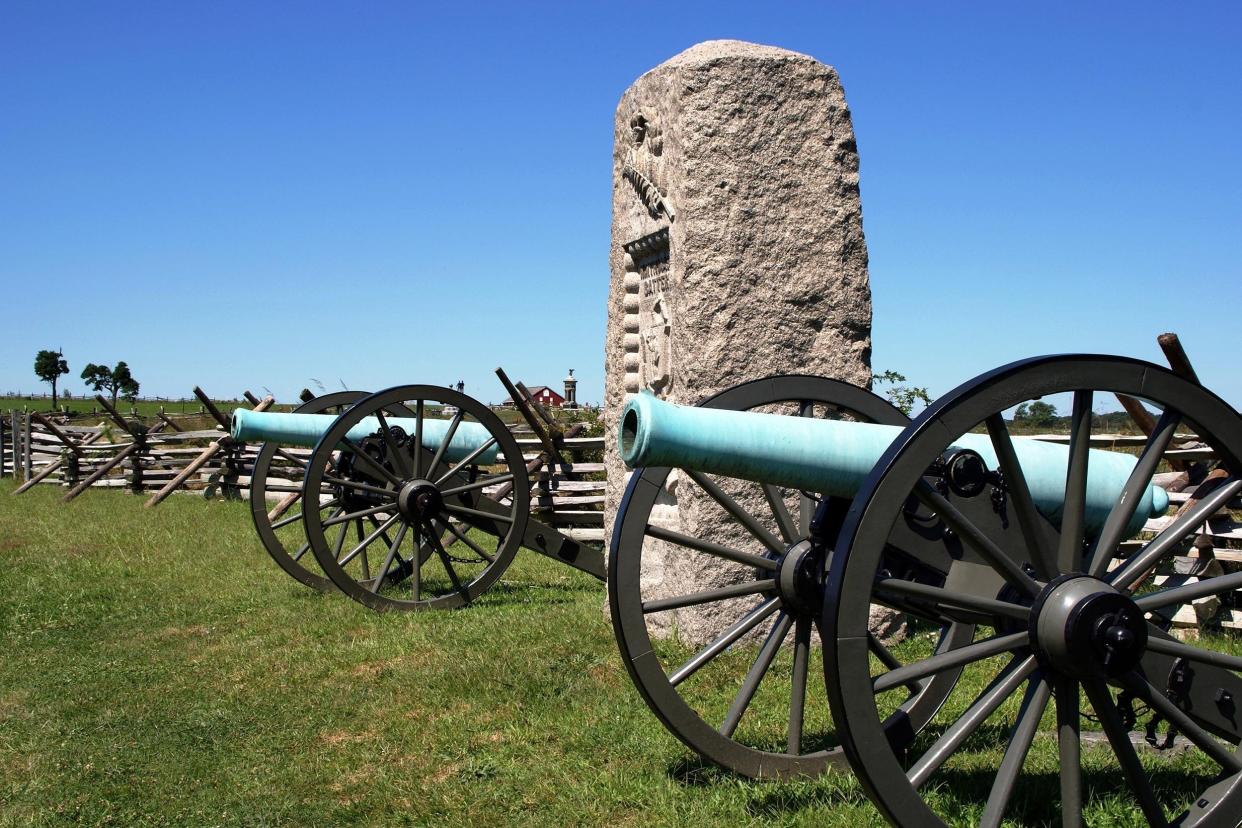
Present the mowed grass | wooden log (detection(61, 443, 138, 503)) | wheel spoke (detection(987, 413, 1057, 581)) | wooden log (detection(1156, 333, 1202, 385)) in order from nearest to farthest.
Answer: wheel spoke (detection(987, 413, 1057, 581))
the mowed grass
wooden log (detection(1156, 333, 1202, 385))
wooden log (detection(61, 443, 138, 503))

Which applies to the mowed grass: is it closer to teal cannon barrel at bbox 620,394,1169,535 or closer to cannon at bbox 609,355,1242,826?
cannon at bbox 609,355,1242,826

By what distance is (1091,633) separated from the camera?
123 inches

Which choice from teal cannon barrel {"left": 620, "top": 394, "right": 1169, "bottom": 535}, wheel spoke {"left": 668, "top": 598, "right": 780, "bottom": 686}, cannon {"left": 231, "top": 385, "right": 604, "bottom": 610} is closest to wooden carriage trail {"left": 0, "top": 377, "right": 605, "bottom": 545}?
cannon {"left": 231, "top": 385, "right": 604, "bottom": 610}

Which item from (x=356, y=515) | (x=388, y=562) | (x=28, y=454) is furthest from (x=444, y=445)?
(x=28, y=454)

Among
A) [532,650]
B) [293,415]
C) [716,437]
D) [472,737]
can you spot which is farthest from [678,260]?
[293,415]

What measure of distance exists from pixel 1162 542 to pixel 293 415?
7.02 metres

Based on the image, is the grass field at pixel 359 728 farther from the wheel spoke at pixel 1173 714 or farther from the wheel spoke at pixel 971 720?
the wheel spoke at pixel 971 720

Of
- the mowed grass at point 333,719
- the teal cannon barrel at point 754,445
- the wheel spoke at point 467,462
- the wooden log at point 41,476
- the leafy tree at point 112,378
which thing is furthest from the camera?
the leafy tree at point 112,378

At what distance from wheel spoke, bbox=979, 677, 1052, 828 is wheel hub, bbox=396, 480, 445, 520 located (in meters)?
5.62

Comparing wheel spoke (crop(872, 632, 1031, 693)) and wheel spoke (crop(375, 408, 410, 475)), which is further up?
wheel spoke (crop(375, 408, 410, 475))

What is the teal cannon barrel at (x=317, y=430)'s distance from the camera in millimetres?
8883

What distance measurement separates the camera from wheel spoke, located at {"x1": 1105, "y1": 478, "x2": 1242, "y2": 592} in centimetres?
333

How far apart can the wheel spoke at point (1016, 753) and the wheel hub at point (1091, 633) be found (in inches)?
3.5

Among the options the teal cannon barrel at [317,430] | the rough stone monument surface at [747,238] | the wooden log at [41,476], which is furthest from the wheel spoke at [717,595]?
the wooden log at [41,476]
